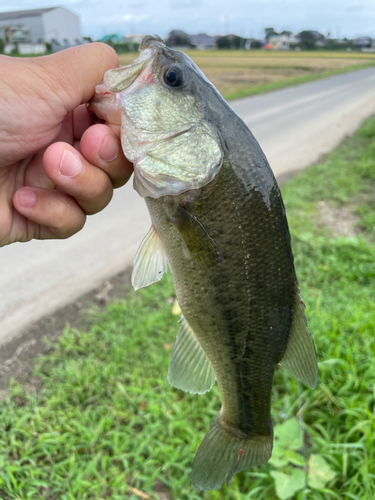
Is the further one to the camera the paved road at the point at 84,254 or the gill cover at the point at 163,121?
the paved road at the point at 84,254

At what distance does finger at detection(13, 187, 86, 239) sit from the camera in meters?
1.75

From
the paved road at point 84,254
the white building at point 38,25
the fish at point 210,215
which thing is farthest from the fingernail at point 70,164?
the white building at point 38,25

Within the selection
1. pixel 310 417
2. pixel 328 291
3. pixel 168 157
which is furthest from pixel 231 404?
pixel 328 291

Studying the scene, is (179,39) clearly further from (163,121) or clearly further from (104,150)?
(163,121)

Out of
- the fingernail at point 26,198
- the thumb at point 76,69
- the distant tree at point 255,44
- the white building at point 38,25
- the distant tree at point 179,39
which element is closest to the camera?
the thumb at point 76,69

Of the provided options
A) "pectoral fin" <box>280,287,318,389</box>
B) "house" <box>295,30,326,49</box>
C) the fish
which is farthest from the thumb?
"house" <box>295,30,326,49</box>

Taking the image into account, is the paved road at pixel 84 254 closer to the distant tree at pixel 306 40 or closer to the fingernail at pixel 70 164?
the fingernail at pixel 70 164

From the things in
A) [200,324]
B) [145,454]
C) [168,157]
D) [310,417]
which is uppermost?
[168,157]

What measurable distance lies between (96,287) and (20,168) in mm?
2244

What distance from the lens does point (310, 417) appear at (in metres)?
2.62

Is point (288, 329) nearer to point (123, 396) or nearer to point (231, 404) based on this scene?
point (231, 404)

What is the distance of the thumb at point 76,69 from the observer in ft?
4.96

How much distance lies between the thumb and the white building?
60.7 meters

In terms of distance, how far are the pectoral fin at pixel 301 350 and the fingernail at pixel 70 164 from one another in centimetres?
101
